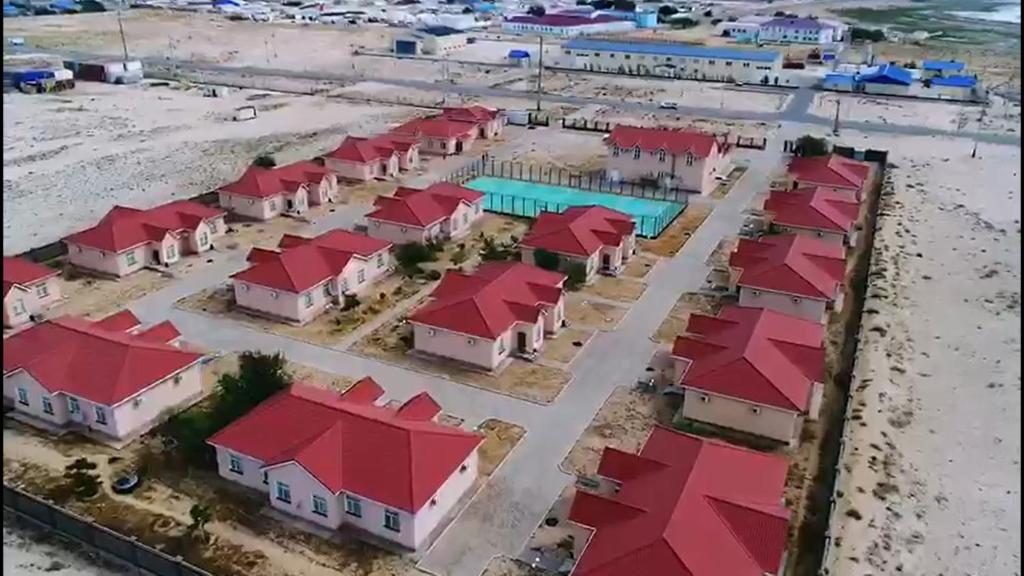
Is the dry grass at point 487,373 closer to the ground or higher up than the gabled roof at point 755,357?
closer to the ground

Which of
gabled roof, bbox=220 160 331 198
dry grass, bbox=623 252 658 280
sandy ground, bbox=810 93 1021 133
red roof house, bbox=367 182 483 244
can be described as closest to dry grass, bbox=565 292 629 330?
dry grass, bbox=623 252 658 280

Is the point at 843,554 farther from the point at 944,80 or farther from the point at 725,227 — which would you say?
the point at 944,80

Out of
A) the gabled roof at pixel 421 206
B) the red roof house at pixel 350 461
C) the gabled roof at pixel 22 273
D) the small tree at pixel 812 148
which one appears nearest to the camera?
the red roof house at pixel 350 461

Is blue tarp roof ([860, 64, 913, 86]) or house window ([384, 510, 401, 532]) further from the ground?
blue tarp roof ([860, 64, 913, 86])

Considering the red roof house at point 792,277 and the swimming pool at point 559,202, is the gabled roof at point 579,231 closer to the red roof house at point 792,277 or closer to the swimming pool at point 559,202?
the swimming pool at point 559,202

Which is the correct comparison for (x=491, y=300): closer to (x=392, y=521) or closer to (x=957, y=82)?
(x=392, y=521)

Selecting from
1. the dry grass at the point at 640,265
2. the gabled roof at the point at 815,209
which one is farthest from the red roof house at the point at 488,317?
the gabled roof at the point at 815,209

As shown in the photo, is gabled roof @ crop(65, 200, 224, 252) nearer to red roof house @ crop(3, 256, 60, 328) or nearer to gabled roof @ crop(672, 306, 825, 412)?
red roof house @ crop(3, 256, 60, 328)

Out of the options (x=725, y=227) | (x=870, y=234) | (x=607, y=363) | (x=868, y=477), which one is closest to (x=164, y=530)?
(x=607, y=363)
